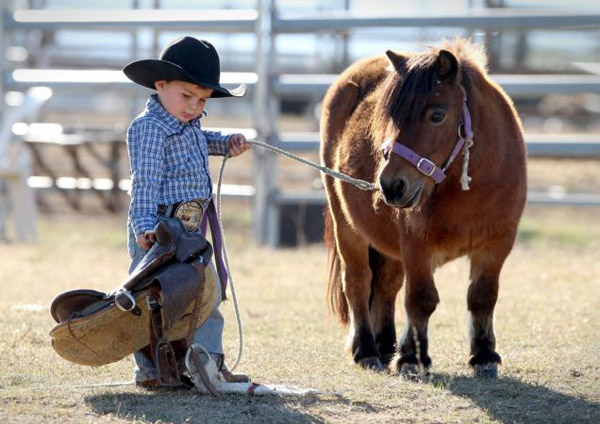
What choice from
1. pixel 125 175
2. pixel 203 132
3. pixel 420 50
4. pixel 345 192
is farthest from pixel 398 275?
pixel 125 175

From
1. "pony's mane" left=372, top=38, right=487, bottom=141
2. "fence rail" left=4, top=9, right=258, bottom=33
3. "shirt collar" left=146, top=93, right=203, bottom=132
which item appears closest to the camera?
"shirt collar" left=146, top=93, right=203, bottom=132

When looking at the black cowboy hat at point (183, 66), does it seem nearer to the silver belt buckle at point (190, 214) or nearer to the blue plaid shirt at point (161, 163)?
the blue plaid shirt at point (161, 163)

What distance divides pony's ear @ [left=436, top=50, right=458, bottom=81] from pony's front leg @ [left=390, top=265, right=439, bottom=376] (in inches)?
37.0

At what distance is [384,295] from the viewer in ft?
19.2

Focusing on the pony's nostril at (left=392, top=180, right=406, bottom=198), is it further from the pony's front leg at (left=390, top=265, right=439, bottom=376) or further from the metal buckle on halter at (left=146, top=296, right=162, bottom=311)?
the metal buckle on halter at (left=146, top=296, right=162, bottom=311)

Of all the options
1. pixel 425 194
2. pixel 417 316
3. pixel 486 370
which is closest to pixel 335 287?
pixel 417 316

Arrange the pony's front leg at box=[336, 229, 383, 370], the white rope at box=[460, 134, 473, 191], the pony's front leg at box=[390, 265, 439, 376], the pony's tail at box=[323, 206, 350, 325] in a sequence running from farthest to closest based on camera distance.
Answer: the pony's tail at box=[323, 206, 350, 325], the pony's front leg at box=[336, 229, 383, 370], the pony's front leg at box=[390, 265, 439, 376], the white rope at box=[460, 134, 473, 191]

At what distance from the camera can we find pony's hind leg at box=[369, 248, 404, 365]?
581 centimetres

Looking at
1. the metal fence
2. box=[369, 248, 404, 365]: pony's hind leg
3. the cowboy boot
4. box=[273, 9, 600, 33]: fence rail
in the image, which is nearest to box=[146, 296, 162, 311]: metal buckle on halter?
the cowboy boot

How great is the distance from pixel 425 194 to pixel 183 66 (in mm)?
1277

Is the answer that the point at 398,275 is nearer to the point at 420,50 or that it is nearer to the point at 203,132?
the point at 420,50

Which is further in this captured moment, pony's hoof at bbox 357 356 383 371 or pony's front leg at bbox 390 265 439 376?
pony's hoof at bbox 357 356 383 371

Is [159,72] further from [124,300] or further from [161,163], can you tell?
[124,300]

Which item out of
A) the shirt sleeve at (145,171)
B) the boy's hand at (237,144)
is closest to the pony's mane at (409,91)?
the boy's hand at (237,144)
